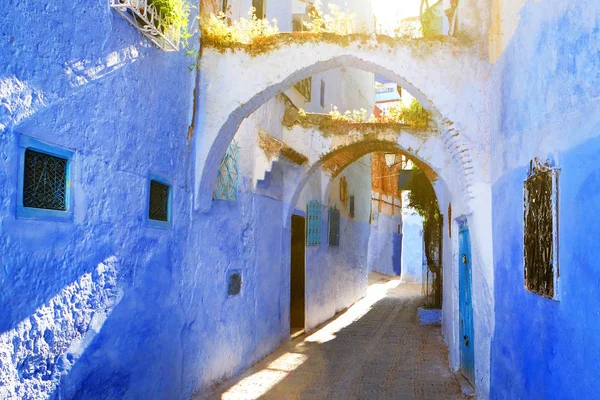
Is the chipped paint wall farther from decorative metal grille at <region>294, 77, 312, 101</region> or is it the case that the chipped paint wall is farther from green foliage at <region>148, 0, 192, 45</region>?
decorative metal grille at <region>294, 77, 312, 101</region>

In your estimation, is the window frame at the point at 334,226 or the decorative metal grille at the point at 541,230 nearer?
the decorative metal grille at the point at 541,230

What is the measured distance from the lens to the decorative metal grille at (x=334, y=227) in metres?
12.8

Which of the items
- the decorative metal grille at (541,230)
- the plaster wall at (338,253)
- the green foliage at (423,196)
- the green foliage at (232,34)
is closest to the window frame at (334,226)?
the plaster wall at (338,253)

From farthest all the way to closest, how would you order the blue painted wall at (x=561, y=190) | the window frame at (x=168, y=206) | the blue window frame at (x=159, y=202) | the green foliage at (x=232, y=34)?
the green foliage at (x=232, y=34)
the blue window frame at (x=159, y=202)
the window frame at (x=168, y=206)
the blue painted wall at (x=561, y=190)

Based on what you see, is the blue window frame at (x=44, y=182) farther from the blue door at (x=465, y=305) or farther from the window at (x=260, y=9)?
the window at (x=260, y=9)

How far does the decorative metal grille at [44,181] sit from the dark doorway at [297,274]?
24.1 feet

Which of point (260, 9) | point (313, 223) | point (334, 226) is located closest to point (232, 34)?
point (260, 9)

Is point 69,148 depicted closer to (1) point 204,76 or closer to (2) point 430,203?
(1) point 204,76

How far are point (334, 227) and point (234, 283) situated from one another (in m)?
6.23

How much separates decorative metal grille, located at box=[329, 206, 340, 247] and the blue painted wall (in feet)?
26.2

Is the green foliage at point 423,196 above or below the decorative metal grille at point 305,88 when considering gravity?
below

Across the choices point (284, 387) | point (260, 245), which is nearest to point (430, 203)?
point (260, 245)

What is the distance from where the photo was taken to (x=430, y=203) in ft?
44.9

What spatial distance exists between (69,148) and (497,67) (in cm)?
361
